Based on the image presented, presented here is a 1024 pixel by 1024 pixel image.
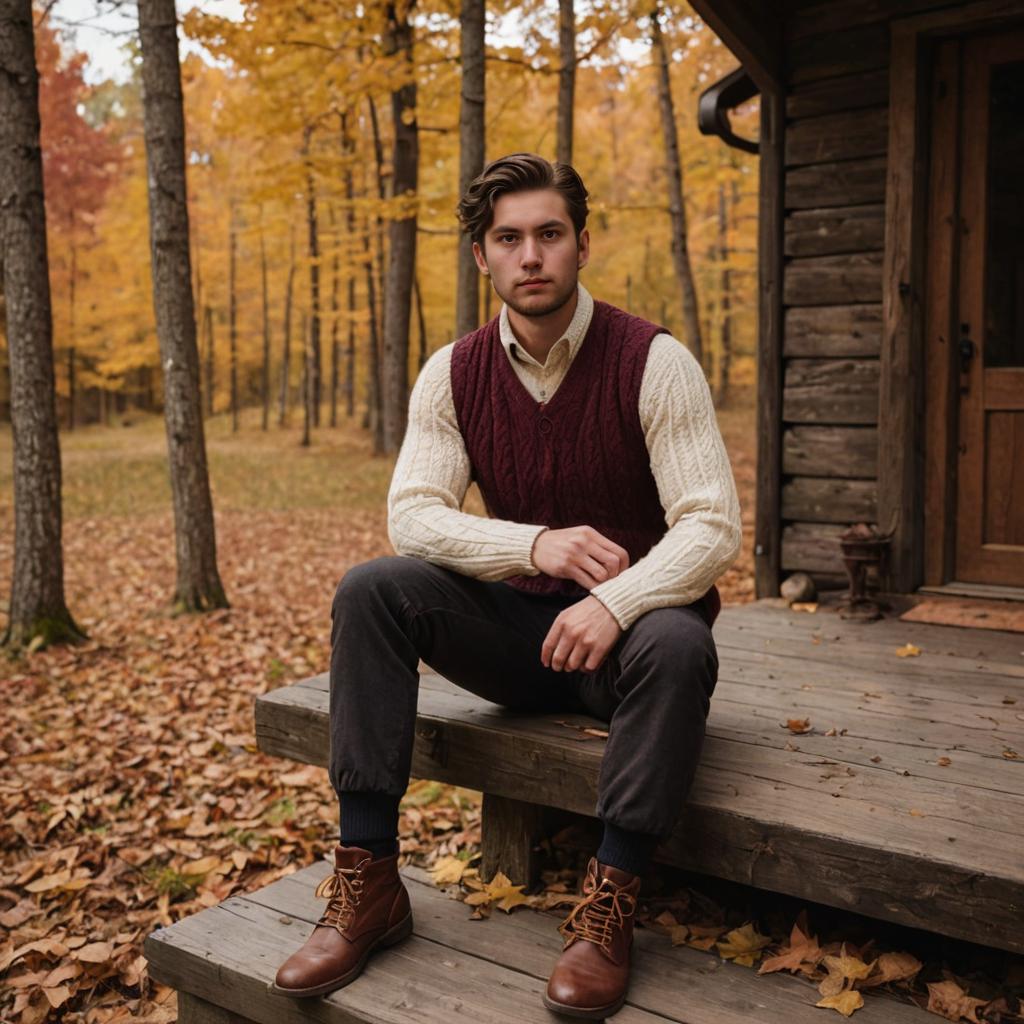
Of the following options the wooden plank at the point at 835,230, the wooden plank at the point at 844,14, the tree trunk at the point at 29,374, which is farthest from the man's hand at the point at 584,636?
the tree trunk at the point at 29,374

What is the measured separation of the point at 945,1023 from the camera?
1864mm

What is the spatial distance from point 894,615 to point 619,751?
2.79 m

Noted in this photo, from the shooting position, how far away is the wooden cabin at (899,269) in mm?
4438

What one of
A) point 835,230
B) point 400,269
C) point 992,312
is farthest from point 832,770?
point 400,269

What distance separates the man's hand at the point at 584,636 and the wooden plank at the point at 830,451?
305cm

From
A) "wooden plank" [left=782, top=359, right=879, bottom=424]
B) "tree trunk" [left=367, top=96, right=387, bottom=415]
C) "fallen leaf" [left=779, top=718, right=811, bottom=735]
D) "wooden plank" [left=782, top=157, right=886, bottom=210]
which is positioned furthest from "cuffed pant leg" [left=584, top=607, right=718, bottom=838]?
"tree trunk" [left=367, top=96, right=387, bottom=415]

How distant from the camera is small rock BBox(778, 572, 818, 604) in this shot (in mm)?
4863

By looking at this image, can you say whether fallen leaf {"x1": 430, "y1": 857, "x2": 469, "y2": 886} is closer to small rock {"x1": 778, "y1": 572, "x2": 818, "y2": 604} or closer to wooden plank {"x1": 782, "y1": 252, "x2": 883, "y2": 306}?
small rock {"x1": 778, "y1": 572, "x2": 818, "y2": 604}

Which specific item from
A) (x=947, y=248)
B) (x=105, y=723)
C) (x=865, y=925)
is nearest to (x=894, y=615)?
(x=947, y=248)

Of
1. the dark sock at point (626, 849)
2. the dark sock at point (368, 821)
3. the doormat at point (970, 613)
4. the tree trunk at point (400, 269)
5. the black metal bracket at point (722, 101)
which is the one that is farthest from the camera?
the tree trunk at point (400, 269)

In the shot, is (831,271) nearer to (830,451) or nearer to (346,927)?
(830,451)

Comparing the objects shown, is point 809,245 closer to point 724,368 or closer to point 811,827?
point 811,827

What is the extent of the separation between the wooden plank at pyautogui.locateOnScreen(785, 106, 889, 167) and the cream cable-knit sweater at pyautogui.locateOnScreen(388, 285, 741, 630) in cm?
281

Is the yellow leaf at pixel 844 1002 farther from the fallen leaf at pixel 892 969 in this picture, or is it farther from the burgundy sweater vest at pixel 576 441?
the burgundy sweater vest at pixel 576 441
